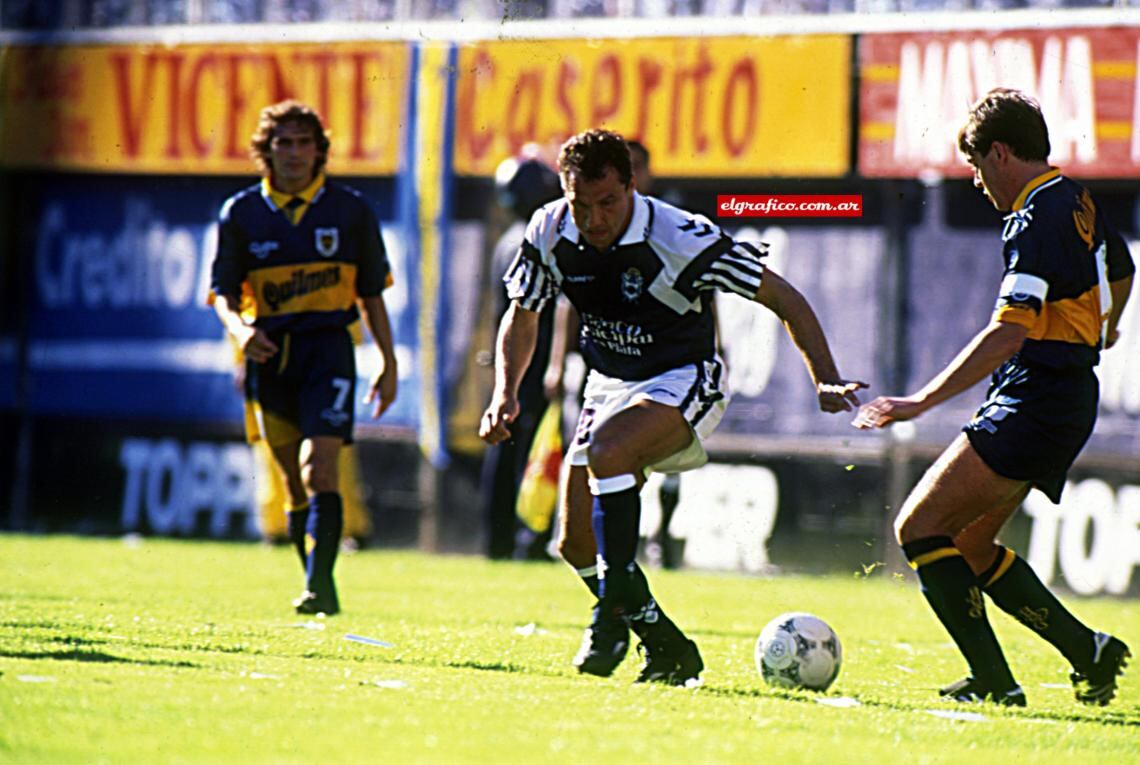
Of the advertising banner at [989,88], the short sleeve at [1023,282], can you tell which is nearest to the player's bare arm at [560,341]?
the advertising banner at [989,88]

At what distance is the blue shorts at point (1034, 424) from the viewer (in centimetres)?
657

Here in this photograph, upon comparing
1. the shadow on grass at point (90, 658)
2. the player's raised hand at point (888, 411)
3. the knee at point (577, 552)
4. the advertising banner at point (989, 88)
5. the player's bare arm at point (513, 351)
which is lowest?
the shadow on grass at point (90, 658)

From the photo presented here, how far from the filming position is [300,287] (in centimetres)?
924

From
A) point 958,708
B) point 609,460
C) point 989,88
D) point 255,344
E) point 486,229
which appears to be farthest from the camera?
point 486,229

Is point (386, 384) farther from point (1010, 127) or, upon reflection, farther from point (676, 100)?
point (676, 100)

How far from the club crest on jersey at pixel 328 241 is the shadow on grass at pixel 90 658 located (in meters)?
2.92

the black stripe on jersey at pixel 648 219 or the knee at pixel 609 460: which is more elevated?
the black stripe on jersey at pixel 648 219

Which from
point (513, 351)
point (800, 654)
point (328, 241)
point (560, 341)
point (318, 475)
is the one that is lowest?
point (800, 654)

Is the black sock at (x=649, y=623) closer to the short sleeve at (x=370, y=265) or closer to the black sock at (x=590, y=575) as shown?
the black sock at (x=590, y=575)

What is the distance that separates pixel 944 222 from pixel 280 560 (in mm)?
4664

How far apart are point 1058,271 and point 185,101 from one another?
31.0 feet

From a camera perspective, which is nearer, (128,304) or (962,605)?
(962,605)

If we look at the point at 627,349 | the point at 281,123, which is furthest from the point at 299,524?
the point at 627,349

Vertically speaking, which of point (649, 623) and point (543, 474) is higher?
point (543, 474)
